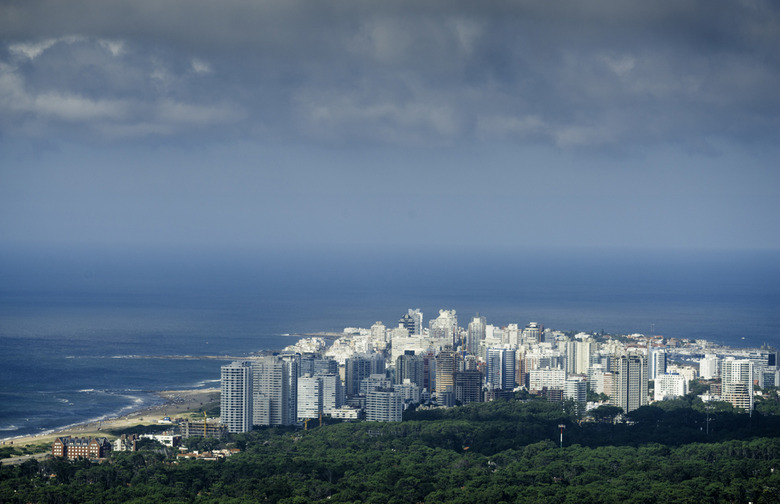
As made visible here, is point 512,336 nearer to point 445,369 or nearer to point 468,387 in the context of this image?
point 445,369

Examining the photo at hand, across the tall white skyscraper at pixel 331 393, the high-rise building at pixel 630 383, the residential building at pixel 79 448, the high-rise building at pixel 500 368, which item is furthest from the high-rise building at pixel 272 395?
the high-rise building at pixel 630 383

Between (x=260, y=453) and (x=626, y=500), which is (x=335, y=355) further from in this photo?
(x=626, y=500)

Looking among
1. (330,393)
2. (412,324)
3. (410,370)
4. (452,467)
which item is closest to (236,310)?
(412,324)

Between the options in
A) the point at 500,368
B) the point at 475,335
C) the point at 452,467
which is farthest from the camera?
the point at 475,335

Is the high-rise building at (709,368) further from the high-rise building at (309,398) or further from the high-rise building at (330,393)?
the high-rise building at (309,398)

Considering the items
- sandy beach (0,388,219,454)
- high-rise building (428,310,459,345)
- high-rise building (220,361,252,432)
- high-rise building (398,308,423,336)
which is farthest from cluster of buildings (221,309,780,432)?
sandy beach (0,388,219,454)
